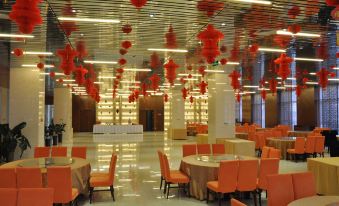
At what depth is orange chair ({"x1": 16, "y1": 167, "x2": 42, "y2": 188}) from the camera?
5.01 metres

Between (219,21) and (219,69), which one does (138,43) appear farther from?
(219,69)

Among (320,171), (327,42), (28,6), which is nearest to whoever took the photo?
(28,6)

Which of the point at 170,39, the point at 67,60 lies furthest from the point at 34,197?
the point at 170,39

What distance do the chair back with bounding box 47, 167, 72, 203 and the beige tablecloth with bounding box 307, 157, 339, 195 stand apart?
5.07m

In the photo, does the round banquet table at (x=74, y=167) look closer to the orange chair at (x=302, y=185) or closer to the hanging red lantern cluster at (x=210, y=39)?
the hanging red lantern cluster at (x=210, y=39)

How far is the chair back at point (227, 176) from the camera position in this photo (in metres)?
5.66

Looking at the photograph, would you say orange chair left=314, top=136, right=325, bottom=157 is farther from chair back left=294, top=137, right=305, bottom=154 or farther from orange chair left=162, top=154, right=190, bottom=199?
orange chair left=162, top=154, right=190, bottom=199

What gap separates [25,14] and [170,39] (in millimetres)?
5797

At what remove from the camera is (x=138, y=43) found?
9.30 metres

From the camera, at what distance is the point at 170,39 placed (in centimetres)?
874

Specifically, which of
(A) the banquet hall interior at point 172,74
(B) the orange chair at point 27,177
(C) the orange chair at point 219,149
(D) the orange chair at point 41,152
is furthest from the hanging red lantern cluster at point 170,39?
(B) the orange chair at point 27,177

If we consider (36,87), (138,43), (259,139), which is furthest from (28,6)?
(259,139)

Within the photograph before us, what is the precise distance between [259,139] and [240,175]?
803cm

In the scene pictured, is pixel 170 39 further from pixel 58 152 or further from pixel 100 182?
pixel 100 182
